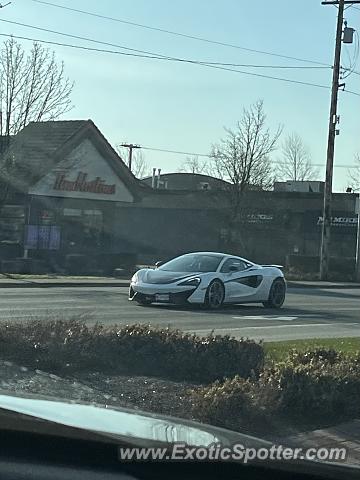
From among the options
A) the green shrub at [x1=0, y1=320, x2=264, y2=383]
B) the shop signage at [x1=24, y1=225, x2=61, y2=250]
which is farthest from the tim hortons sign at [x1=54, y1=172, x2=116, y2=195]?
the green shrub at [x1=0, y1=320, x2=264, y2=383]

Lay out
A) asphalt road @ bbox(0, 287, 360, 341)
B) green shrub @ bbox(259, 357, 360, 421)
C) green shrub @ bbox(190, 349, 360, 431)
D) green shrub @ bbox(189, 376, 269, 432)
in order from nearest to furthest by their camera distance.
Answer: green shrub @ bbox(189, 376, 269, 432), green shrub @ bbox(190, 349, 360, 431), green shrub @ bbox(259, 357, 360, 421), asphalt road @ bbox(0, 287, 360, 341)

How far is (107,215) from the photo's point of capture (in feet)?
147

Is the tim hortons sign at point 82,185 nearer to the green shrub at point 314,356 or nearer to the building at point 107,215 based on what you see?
the building at point 107,215

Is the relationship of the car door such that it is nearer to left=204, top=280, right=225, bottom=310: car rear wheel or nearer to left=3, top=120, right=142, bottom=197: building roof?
left=204, top=280, right=225, bottom=310: car rear wheel

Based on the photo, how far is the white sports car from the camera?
18547mm

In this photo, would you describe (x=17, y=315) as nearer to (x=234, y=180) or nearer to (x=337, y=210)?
(x=234, y=180)

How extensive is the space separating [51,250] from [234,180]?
14.4 metres

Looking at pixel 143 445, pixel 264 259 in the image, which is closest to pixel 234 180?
pixel 264 259

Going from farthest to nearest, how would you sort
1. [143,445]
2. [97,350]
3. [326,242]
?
[326,242]
[97,350]
[143,445]

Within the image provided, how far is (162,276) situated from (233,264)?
195 cm

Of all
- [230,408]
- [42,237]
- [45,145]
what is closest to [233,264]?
[230,408]

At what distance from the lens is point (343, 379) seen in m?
8.03

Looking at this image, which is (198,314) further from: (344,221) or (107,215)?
(344,221)

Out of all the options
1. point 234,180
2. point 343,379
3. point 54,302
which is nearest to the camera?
point 343,379
